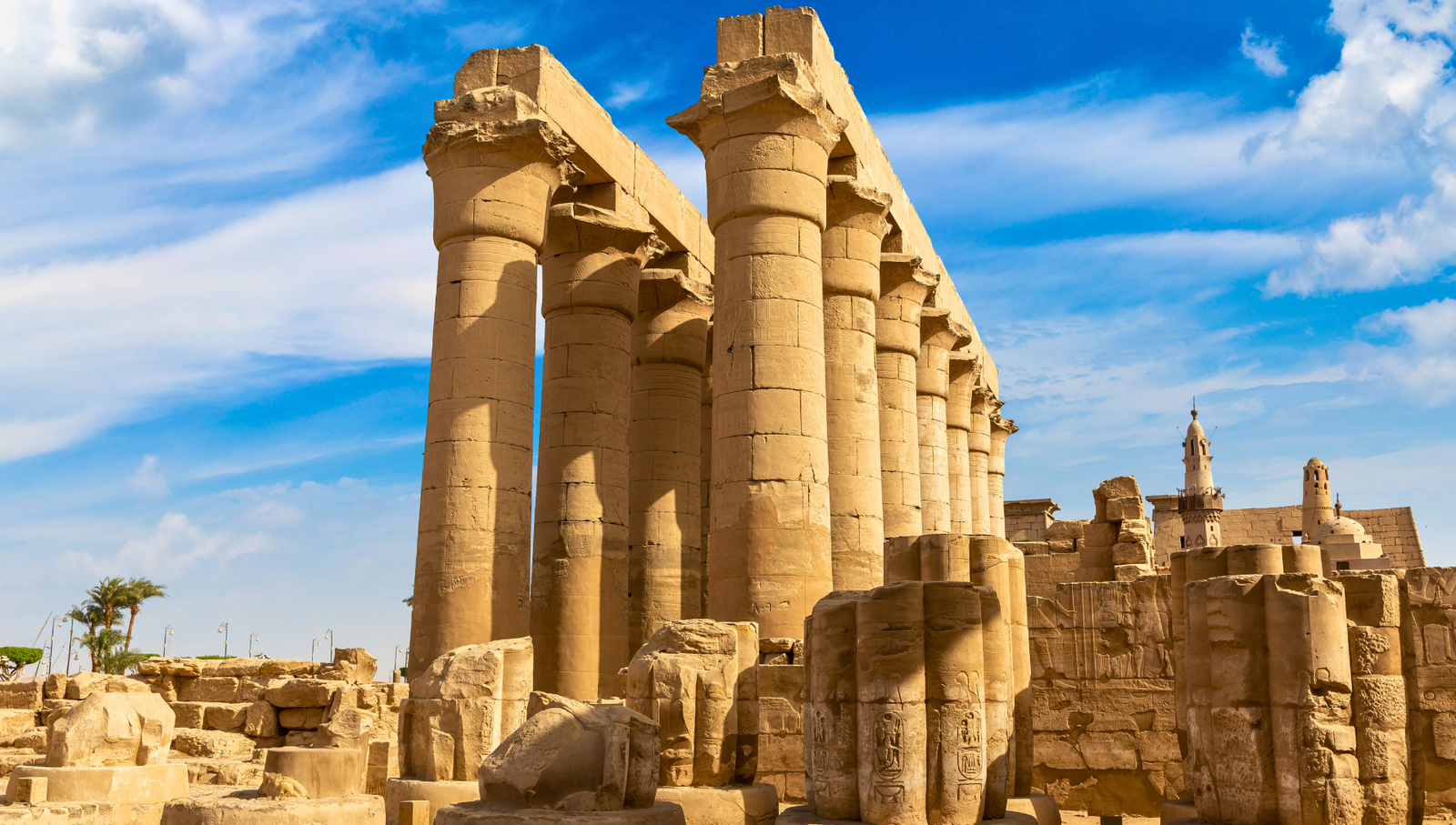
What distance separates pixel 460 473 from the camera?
15430mm

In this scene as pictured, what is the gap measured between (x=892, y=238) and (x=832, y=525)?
784 centimetres

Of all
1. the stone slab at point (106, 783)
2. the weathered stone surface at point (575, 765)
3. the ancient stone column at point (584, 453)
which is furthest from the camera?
the ancient stone column at point (584, 453)

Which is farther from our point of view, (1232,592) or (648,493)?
(648,493)

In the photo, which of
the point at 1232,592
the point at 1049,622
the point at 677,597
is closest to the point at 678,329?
the point at 677,597

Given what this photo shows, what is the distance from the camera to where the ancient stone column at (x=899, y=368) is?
849 inches

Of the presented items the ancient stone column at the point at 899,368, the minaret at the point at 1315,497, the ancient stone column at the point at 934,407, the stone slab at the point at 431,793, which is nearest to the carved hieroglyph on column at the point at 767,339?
the stone slab at the point at 431,793

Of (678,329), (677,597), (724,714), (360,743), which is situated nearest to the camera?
(724,714)

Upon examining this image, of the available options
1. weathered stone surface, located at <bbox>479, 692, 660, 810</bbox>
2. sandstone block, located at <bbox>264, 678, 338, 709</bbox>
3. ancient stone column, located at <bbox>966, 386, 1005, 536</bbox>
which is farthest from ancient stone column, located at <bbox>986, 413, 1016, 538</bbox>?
weathered stone surface, located at <bbox>479, 692, 660, 810</bbox>

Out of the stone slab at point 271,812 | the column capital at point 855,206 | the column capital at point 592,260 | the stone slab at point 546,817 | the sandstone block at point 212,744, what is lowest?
the sandstone block at point 212,744

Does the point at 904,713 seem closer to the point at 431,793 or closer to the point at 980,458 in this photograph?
the point at 431,793

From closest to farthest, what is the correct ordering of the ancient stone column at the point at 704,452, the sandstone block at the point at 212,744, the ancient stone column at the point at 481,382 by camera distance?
the sandstone block at the point at 212,744, the ancient stone column at the point at 481,382, the ancient stone column at the point at 704,452

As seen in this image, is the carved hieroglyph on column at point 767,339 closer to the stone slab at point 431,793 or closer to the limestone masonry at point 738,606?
the limestone masonry at point 738,606

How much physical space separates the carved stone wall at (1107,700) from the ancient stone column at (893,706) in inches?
199

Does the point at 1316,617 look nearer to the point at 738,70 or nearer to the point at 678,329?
the point at 738,70
